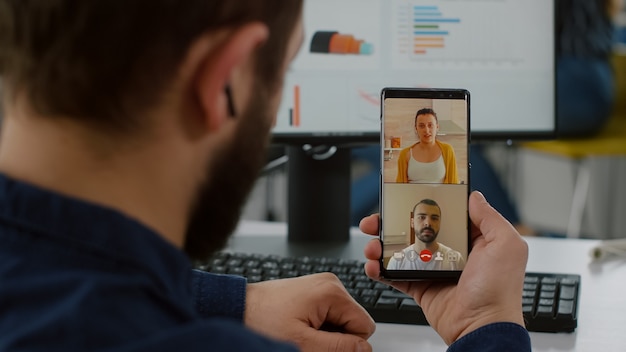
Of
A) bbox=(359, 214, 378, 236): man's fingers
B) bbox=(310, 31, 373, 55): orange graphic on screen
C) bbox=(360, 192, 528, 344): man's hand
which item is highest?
bbox=(310, 31, 373, 55): orange graphic on screen

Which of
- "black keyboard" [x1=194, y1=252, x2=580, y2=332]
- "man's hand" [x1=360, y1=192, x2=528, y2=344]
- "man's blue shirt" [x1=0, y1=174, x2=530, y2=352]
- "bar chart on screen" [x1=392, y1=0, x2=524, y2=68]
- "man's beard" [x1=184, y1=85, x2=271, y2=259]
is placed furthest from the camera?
"bar chart on screen" [x1=392, y1=0, x2=524, y2=68]

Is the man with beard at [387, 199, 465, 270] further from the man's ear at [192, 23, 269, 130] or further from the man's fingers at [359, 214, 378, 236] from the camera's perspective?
the man's ear at [192, 23, 269, 130]

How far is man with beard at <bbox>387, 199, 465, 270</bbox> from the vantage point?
834 mm

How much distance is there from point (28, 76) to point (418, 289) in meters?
0.49

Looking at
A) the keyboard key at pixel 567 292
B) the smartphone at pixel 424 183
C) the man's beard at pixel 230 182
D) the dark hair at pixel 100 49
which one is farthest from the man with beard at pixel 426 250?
the dark hair at pixel 100 49

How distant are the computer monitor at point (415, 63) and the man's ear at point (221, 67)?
625 mm

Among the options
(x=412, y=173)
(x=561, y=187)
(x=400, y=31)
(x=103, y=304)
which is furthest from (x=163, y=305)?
(x=561, y=187)

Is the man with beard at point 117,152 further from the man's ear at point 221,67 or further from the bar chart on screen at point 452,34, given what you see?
the bar chart on screen at point 452,34

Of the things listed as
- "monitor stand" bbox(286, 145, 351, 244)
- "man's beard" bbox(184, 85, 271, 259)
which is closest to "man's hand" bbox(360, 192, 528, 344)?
"man's beard" bbox(184, 85, 271, 259)

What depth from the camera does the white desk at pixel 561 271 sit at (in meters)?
0.87

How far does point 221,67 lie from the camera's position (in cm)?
50

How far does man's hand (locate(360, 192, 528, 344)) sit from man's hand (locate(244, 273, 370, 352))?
0.14 feet

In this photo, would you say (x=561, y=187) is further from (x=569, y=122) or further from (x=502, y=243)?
(x=502, y=243)

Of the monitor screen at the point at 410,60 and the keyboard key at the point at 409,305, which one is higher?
the monitor screen at the point at 410,60
